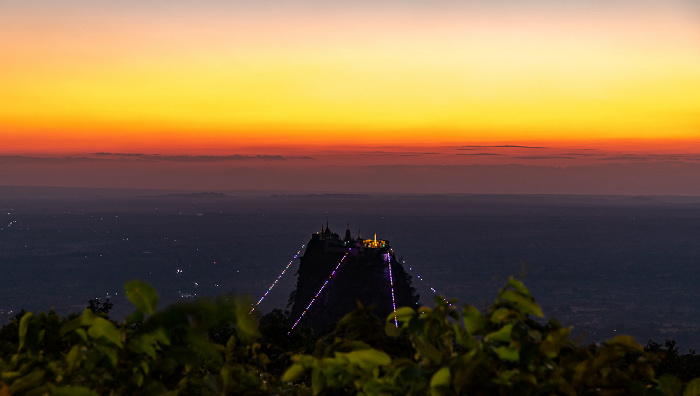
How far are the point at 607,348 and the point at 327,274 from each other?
3880 inches

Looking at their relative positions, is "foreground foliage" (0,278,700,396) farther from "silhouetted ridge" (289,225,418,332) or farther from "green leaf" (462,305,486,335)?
A: "silhouetted ridge" (289,225,418,332)

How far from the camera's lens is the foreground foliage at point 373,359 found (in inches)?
92.9

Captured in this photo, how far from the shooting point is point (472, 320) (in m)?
2.49

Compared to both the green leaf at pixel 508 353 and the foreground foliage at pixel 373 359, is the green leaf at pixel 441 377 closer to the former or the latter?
the foreground foliage at pixel 373 359

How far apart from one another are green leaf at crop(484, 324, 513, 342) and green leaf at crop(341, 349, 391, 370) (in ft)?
1.59

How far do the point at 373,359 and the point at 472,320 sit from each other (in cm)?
47

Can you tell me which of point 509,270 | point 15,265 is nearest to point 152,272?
point 15,265

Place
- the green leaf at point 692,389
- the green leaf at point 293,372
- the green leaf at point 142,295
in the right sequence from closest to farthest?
the green leaf at point 142,295 < the green leaf at point 692,389 < the green leaf at point 293,372

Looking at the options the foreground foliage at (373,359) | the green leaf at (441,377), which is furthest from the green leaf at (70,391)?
the green leaf at (441,377)

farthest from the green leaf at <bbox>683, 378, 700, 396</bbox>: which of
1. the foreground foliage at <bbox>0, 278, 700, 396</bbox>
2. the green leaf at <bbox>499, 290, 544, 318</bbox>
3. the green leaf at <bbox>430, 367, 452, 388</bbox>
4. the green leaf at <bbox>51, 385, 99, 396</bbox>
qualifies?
the green leaf at <bbox>51, 385, 99, 396</bbox>

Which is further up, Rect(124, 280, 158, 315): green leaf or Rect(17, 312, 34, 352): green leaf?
Rect(124, 280, 158, 315): green leaf

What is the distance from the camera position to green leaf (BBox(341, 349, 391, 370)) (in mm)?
2677

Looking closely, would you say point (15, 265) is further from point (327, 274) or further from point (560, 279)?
point (560, 279)

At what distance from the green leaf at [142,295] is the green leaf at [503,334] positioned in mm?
1259
